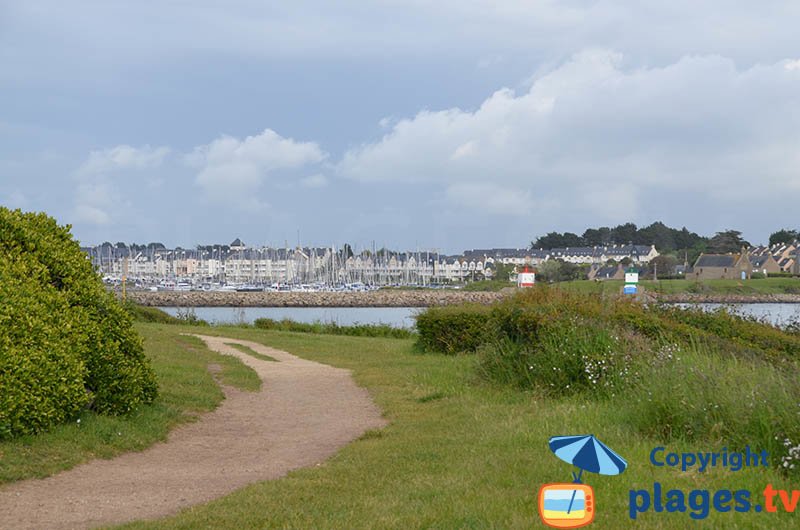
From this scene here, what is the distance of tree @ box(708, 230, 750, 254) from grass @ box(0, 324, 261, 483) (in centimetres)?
12115

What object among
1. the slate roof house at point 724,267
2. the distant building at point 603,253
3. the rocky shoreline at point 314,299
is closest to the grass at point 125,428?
the rocky shoreline at point 314,299

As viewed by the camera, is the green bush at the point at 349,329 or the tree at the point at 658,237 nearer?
the green bush at the point at 349,329

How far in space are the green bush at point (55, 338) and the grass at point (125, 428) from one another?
8.5 inches

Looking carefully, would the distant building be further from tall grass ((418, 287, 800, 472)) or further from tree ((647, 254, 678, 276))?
tall grass ((418, 287, 800, 472))

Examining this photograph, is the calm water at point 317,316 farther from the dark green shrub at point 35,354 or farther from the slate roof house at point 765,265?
the slate roof house at point 765,265

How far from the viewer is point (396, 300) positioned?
97.2m

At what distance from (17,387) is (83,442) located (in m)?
1.04

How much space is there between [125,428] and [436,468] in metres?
4.56

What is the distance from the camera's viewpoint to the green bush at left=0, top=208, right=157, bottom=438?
32.0 feet

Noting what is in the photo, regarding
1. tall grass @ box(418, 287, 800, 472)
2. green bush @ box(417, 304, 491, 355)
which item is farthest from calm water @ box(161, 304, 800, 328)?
tall grass @ box(418, 287, 800, 472)

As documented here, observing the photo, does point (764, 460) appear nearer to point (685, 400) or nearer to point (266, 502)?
point (685, 400)

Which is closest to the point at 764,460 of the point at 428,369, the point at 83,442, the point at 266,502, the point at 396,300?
the point at 266,502

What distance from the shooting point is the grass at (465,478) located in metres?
6.75

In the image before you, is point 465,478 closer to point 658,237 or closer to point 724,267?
point 724,267
